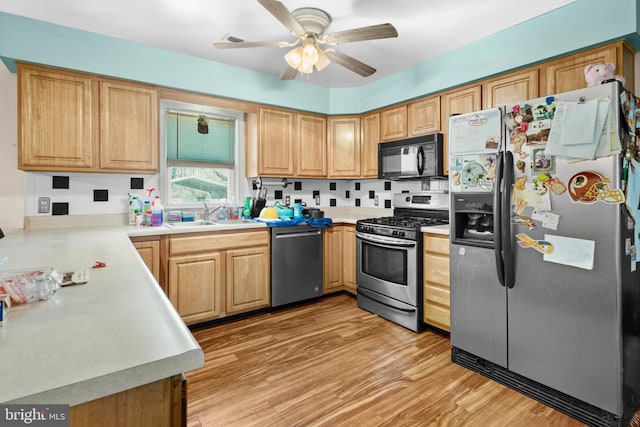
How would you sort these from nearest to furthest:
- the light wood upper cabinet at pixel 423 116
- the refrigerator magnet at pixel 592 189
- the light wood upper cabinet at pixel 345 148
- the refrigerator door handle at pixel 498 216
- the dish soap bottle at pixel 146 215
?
the refrigerator magnet at pixel 592 189 → the refrigerator door handle at pixel 498 216 → the dish soap bottle at pixel 146 215 → the light wood upper cabinet at pixel 423 116 → the light wood upper cabinet at pixel 345 148

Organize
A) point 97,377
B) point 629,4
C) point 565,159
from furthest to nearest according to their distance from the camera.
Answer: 1. point 629,4
2. point 565,159
3. point 97,377

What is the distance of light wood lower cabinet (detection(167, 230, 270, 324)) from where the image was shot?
266 centimetres

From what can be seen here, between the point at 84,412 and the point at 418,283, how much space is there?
2.47 m

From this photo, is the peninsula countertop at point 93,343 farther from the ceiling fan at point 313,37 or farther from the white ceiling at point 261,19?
the white ceiling at point 261,19

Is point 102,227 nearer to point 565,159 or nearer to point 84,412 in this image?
point 84,412

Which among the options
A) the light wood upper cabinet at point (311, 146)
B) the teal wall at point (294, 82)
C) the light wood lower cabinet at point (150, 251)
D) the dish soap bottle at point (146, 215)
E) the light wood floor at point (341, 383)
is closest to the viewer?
the light wood floor at point (341, 383)

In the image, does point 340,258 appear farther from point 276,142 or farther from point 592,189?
point 592,189

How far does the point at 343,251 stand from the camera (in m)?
3.62

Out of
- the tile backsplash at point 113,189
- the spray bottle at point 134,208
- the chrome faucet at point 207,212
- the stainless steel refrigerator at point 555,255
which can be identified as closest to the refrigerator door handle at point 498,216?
the stainless steel refrigerator at point 555,255

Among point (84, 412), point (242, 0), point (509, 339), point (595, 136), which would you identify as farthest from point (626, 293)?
point (242, 0)

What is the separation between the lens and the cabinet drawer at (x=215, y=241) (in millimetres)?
2637

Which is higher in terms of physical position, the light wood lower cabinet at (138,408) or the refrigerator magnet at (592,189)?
the refrigerator magnet at (592,189)

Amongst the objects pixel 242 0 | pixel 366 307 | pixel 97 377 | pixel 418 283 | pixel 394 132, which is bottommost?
pixel 366 307

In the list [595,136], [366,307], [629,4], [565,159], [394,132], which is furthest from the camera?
[394,132]
